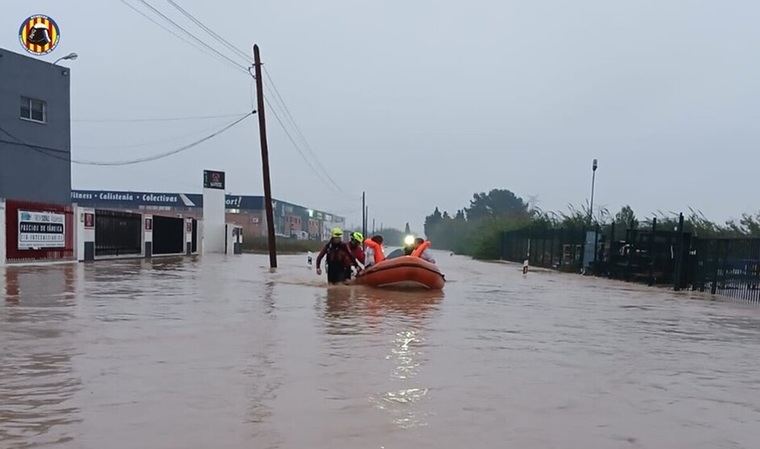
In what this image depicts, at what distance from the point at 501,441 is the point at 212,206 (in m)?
43.0

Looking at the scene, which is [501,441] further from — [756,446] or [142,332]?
[142,332]

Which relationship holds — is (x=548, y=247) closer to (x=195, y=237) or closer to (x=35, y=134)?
(x=195, y=237)

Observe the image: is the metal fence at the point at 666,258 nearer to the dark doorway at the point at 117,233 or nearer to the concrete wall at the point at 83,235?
the concrete wall at the point at 83,235

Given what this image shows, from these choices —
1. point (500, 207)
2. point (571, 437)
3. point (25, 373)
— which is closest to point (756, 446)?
point (571, 437)

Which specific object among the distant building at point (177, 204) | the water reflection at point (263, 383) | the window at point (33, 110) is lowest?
the water reflection at point (263, 383)

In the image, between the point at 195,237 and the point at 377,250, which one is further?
the point at 195,237

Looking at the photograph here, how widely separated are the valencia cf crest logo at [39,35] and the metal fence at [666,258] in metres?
26.9

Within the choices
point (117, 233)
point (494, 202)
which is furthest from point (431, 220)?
point (117, 233)

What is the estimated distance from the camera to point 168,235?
3572 centimetres

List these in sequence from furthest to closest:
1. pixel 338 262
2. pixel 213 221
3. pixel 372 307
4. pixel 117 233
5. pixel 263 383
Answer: pixel 213 221, pixel 117 233, pixel 338 262, pixel 372 307, pixel 263 383

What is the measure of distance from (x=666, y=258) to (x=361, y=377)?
62.5 ft

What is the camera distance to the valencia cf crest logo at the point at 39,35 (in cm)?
3180

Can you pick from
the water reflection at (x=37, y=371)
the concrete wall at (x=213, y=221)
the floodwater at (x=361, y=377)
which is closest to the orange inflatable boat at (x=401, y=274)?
the floodwater at (x=361, y=377)

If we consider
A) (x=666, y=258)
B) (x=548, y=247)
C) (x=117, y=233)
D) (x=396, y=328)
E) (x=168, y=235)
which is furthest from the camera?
(x=548, y=247)
